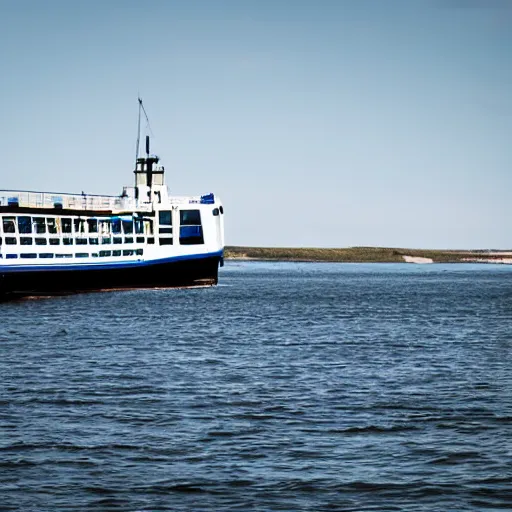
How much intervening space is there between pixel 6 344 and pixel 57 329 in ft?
22.7

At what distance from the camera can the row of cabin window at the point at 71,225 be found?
68.5 m

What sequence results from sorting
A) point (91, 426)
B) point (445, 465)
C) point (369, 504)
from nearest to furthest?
1. point (369, 504)
2. point (445, 465)
3. point (91, 426)

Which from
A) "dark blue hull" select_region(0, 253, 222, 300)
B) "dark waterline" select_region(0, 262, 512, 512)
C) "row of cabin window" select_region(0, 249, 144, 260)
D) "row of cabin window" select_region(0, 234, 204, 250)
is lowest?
"dark waterline" select_region(0, 262, 512, 512)

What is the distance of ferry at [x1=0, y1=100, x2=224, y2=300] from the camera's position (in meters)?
65.9

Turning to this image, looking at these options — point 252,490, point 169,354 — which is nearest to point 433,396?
point 252,490

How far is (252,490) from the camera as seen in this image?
13641mm

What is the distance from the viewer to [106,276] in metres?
74.6

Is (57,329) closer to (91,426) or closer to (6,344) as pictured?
(6,344)

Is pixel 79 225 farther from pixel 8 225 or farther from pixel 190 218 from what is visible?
pixel 190 218

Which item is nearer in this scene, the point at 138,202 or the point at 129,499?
the point at 129,499

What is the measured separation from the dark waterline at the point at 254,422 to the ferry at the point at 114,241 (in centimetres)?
2875

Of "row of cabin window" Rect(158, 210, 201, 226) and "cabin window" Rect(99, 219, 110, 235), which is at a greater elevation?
"row of cabin window" Rect(158, 210, 201, 226)

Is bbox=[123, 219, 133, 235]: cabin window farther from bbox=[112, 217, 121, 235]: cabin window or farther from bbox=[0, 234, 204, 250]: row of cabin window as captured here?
bbox=[0, 234, 204, 250]: row of cabin window

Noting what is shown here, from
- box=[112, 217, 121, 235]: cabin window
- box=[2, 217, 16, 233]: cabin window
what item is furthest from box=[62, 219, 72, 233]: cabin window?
box=[112, 217, 121, 235]: cabin window
